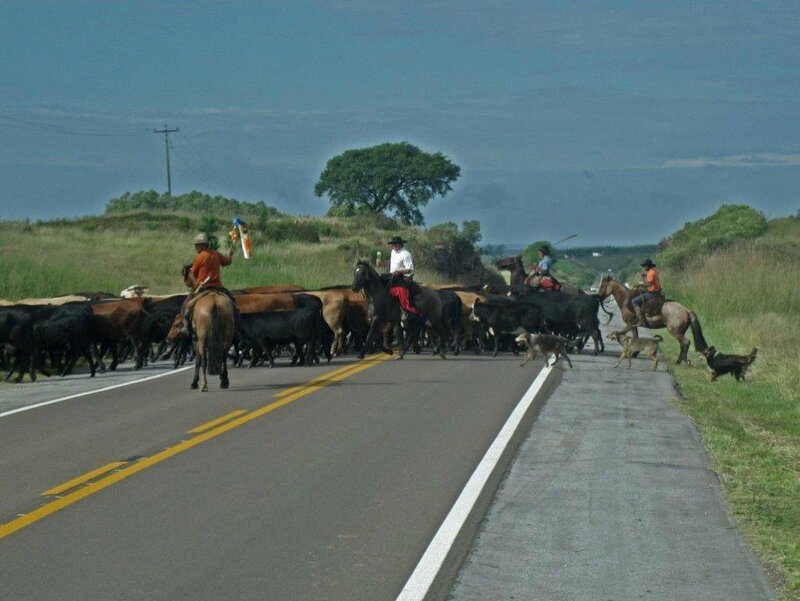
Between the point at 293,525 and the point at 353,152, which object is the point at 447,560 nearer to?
the point at 293,525

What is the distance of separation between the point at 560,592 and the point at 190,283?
1359 centimetres

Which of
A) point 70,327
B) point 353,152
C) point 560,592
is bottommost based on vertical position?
point 560,592

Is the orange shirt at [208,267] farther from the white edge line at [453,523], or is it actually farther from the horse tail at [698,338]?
the horse tail at [698,338]

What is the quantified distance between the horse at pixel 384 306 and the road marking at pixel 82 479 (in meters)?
13.3

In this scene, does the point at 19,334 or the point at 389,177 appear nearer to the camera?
the point at 19,334

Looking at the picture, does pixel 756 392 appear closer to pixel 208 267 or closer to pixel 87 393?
pixel 208 267

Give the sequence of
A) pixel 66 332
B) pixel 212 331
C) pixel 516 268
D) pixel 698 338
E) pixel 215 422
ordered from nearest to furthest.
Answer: pixel 215 422, pixel 212 331, pixel 66 332, pixel 698 338, pixel 516 268

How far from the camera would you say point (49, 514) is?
10188 mm

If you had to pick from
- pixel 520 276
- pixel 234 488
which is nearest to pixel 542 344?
pixel 520 276

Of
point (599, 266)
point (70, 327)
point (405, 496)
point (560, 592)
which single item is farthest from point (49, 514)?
point (599, 266)

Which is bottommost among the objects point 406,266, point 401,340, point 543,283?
point 401,340

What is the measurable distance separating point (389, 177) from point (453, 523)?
10881cm

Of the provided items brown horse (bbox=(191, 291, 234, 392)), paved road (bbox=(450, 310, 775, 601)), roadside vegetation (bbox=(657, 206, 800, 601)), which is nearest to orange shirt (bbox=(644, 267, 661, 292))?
roadside vegetation (bbox=(657, 206, 800, 601))

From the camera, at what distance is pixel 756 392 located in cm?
2158
